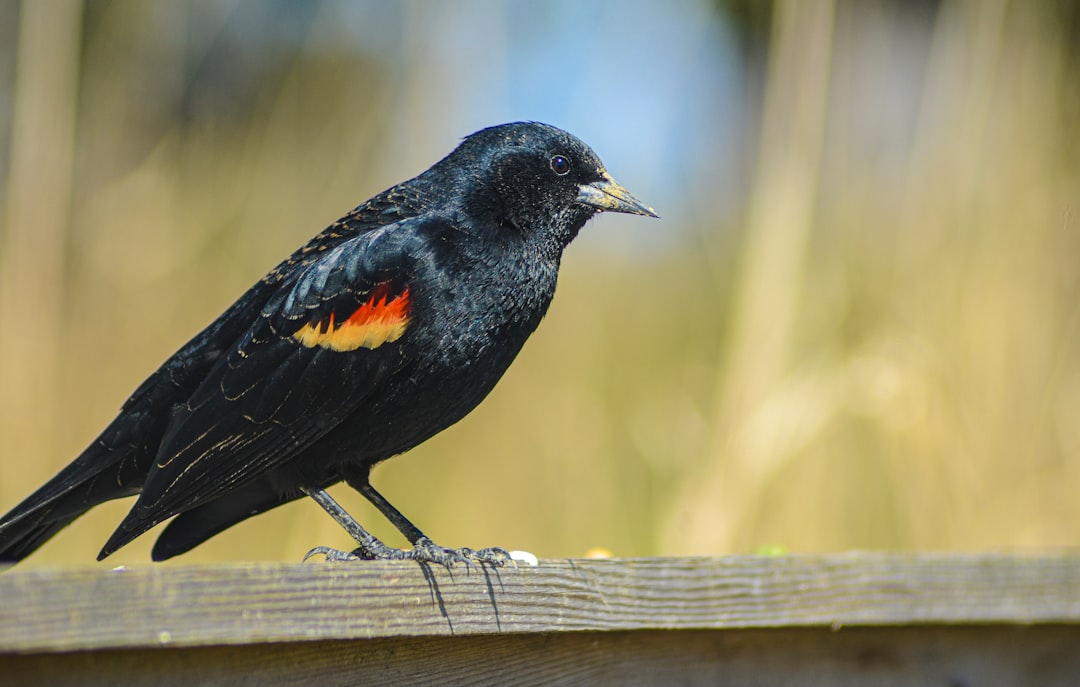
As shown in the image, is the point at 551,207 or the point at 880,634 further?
the point at 551,207

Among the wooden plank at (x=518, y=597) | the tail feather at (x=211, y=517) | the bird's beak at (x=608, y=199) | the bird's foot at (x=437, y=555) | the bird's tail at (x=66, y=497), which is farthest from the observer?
the bird's beak at (x=608, y=199)

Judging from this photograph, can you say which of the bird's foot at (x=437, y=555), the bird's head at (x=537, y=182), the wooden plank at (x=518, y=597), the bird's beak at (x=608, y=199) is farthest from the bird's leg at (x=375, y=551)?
the bird's beak at (x=608, y=199)

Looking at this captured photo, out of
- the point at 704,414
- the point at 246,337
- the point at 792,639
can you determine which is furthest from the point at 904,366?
the point at 246,337

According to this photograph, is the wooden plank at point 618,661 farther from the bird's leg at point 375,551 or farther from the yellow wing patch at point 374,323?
the yellow wing patch at point 374,323

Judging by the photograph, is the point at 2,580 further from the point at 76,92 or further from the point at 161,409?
the point at 76,92

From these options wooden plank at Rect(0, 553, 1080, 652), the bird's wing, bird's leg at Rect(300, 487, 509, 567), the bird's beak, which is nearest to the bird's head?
the bird's beak

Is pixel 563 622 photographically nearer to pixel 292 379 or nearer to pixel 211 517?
pixel 292 379
